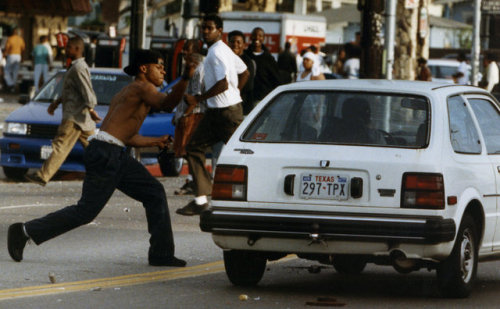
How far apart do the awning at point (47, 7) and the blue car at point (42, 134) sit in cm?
2888

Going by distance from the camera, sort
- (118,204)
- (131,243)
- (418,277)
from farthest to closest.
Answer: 1. (118,204)
2. (131,243)
3. (418,277)

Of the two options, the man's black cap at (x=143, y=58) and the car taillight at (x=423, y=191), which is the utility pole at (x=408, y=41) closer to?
the man's black cap at (x=143, y=58)

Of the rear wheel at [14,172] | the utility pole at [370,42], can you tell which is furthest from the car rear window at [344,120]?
the rear wheel at [14,172]

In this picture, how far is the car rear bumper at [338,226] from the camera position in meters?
8.30

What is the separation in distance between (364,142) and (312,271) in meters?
1.60

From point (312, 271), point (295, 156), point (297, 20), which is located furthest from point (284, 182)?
point (297, 20)

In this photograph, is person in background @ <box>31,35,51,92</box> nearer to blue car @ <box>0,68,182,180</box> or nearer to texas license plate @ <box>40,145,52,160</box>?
blue car @ <box>0,68,182,180</box>

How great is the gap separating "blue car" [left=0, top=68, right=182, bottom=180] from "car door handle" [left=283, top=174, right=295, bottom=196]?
860 cm

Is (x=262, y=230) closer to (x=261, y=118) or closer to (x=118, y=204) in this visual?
(x=261, y=118)

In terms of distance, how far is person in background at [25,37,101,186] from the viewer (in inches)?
609

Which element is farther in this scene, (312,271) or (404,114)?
(312,271)

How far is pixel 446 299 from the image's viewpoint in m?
8.80

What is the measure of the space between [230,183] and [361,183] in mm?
873

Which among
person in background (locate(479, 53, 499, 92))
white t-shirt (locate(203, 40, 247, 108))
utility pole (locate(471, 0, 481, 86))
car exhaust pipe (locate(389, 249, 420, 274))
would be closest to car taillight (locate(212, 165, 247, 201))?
car exhaust pipe (locate(389, 249, 420, 274))
